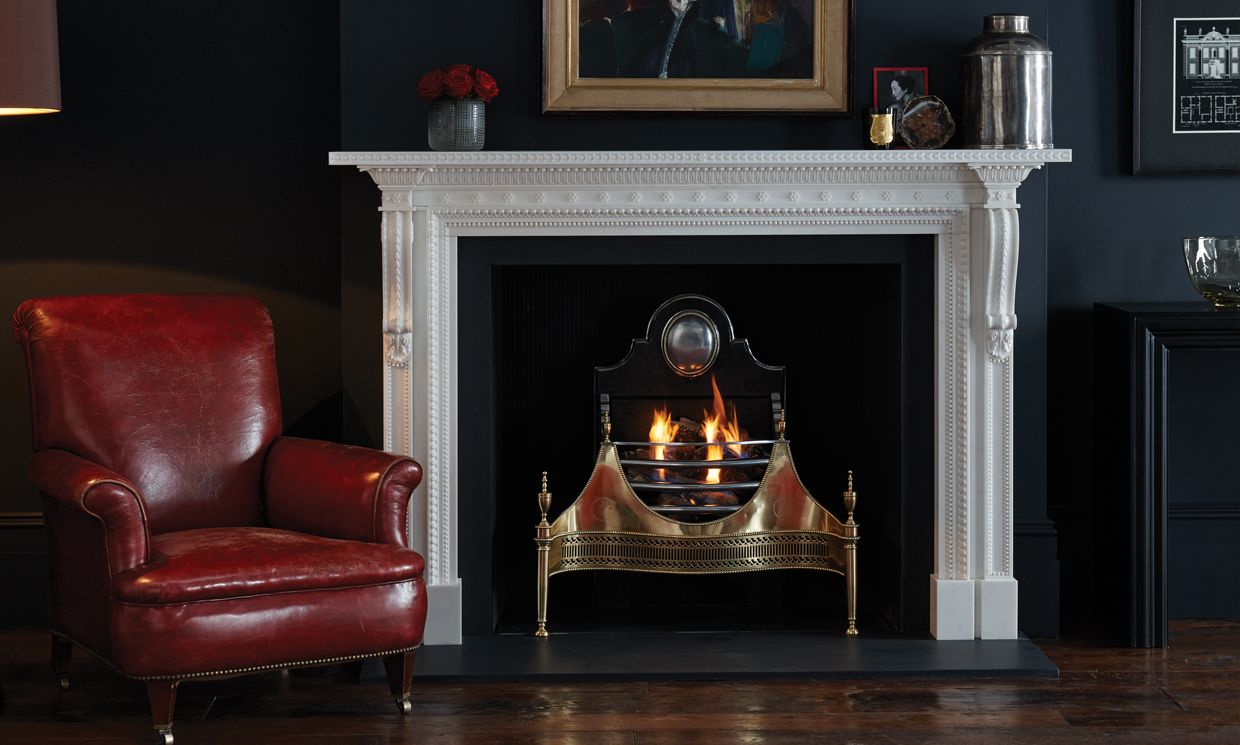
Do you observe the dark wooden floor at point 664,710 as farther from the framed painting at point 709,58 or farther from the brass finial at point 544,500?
the framed painting at point 709,58

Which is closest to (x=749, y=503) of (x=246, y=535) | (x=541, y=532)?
(x=541, y=532)

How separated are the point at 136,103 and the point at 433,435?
139 centimetres

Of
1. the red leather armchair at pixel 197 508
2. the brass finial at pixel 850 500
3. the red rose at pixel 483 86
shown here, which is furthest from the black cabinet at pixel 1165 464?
the red leather armchair at pixel 197 508

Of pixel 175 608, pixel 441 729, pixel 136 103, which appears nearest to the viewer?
pixel 175 608

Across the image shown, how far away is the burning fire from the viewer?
3914mm

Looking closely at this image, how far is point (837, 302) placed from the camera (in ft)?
13.4

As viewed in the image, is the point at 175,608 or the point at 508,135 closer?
the point at 175,608

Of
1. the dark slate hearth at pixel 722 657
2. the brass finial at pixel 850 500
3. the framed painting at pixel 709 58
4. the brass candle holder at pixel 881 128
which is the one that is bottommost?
the dark slate hearth at pixel 722 657

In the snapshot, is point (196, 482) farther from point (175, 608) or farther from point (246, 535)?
point (175, 608)

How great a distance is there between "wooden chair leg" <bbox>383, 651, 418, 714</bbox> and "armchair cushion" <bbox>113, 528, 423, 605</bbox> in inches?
8.3

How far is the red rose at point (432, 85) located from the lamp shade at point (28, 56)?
944mm

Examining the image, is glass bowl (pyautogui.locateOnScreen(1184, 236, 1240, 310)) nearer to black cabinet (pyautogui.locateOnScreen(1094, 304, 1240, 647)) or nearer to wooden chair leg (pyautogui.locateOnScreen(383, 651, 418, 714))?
black cabinet (pyautogui.locateOnScreen(1094, 304, 1240, 647))

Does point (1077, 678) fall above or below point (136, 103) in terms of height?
below

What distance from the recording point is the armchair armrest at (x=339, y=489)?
3209 mm
